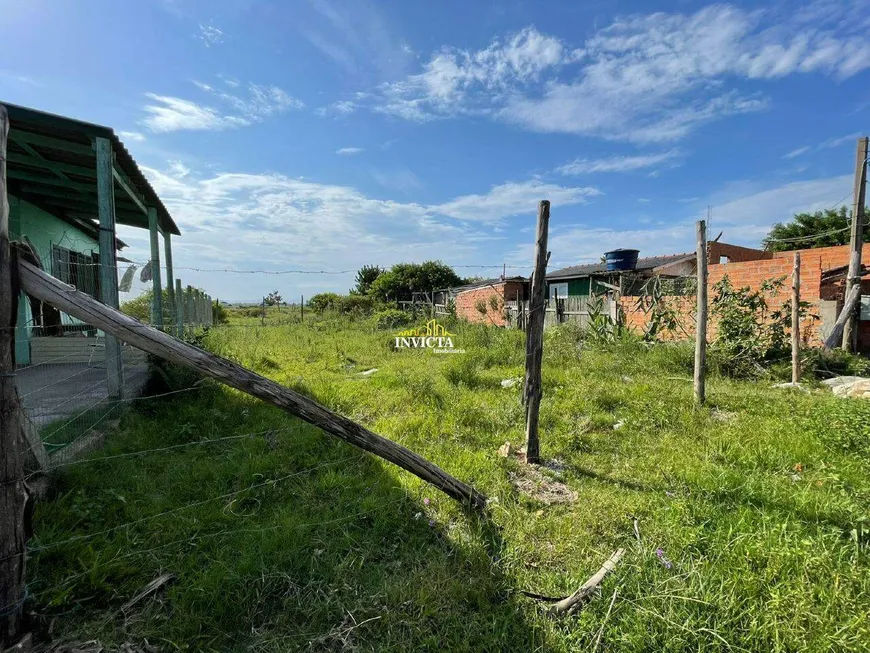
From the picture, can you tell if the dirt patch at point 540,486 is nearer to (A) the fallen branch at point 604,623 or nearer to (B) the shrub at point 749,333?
(A) the fallen branch at point 604,623

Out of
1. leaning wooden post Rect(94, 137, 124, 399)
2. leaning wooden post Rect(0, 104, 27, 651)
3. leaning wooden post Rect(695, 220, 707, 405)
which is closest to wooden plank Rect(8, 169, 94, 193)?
leaning wooden post Rect(94, 137, 124, 399)

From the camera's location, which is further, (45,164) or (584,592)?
(45,164)

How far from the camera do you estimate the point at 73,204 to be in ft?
20.6

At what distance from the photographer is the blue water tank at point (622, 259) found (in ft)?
39.7

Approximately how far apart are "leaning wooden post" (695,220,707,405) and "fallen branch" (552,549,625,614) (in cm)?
336

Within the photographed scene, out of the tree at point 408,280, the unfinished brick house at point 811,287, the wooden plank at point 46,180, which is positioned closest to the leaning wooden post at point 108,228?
the wooden plank at point 46,180

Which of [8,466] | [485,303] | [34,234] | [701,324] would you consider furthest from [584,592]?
[485,303]

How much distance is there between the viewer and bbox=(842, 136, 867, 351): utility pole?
21.9 ft

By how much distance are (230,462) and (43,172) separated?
5.01 meters

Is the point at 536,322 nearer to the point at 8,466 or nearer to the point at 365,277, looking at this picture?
the point at 8,466

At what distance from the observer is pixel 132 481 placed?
280 cm

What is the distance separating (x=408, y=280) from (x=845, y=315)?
22.1 m

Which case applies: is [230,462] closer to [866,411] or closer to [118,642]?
[118,642]

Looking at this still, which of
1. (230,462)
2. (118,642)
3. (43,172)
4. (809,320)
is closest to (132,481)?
(230,462)
